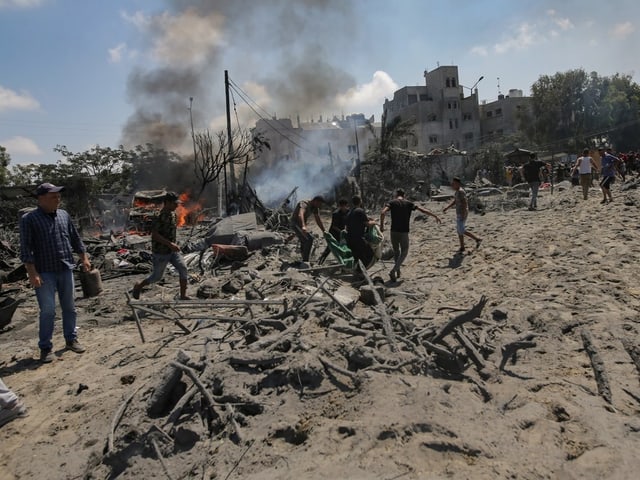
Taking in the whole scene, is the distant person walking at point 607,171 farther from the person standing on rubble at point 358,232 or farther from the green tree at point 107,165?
the green tree at point 107,165

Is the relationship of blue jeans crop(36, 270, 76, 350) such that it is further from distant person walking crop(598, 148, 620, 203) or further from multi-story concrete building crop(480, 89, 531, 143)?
multi-story concrete building crop(480, 89, 531, 143)

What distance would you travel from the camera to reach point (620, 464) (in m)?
2.50

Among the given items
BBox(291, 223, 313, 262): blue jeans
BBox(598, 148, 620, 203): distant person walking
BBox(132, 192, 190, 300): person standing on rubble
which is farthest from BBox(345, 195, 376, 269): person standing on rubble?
BBox(598, 148, 620, 203): distant person walking

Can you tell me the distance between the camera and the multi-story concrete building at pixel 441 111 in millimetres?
52519

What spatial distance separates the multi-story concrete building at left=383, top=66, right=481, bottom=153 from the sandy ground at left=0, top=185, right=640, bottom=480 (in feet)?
159

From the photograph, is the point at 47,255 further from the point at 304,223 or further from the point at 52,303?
the point at 304,223

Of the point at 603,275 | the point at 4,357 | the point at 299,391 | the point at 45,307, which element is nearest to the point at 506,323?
the point at 603,275

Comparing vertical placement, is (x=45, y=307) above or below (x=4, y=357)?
above

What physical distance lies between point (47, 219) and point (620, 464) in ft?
17.0

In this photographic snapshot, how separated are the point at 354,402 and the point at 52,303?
345 centimetres

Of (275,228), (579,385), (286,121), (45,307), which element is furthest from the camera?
(286,121)

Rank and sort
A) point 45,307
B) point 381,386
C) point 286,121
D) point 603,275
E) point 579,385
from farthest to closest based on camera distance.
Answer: point 286,121 → point 603,275 → point 45,307 → point 579,385 → point 381,386

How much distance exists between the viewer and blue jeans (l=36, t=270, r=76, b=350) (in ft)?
14.9

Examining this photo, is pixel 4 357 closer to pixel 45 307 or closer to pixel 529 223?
pixel 45 307
